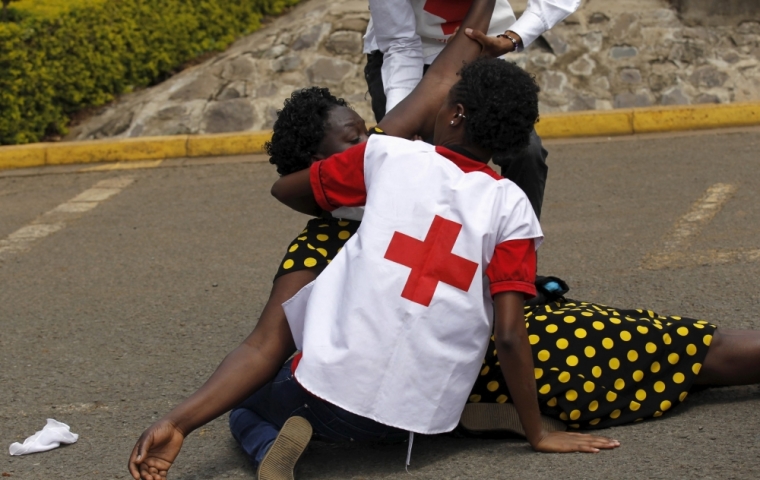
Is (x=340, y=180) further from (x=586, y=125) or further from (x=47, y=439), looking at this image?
(x=586, y=125)

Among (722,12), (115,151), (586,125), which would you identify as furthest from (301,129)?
(722,12)

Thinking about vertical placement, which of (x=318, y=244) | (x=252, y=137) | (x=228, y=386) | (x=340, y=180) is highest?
(x=340, y=180)

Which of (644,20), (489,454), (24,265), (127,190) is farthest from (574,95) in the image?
(489,454)

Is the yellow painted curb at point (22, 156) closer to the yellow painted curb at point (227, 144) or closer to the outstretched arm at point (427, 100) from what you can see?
the yellow painted curb at point (227, 144)

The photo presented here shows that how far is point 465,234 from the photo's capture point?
9.16 ft

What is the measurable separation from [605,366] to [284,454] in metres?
0.95

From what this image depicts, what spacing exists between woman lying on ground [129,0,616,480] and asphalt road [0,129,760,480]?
9.7 inches

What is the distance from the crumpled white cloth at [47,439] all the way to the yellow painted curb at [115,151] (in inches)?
173

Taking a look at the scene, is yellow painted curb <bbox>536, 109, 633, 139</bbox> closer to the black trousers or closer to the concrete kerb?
the concrete kerb

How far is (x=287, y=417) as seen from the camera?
3016 millimetres

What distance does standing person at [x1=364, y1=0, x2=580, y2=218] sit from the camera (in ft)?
12.4

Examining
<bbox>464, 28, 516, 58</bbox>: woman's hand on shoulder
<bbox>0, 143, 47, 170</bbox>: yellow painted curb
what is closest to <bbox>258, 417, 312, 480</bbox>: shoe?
<bbox>464, 28, 516, 58</bbox>: woman's hand on shoulder

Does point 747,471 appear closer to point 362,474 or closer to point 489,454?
point 489,454

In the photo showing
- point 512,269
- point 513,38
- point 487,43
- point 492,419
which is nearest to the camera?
point 512,269
